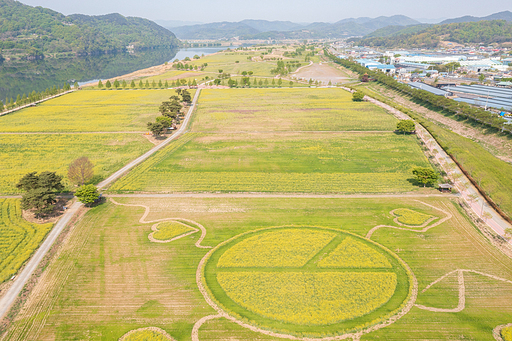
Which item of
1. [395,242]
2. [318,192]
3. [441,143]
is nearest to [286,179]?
[318,192]

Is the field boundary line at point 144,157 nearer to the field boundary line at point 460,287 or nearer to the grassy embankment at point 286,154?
the grassy embankment at point 286,154

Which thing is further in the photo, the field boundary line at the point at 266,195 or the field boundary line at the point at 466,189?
the field boundary line at the point at 266,195

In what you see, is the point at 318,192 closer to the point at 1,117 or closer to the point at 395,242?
the point at 395,242

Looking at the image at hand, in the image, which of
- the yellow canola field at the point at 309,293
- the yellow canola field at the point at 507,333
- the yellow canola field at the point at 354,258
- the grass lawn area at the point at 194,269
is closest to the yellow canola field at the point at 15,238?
the grass lawn area at the point at 194,269

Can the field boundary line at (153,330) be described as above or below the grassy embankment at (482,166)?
below

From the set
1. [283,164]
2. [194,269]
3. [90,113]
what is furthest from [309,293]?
[90,113]

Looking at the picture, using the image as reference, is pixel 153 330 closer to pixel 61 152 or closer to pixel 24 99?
pixel 61 152

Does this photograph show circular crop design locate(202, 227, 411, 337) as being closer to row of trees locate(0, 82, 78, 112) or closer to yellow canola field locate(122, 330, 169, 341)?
yellow canola field locate(122, 330, 169, 341)
